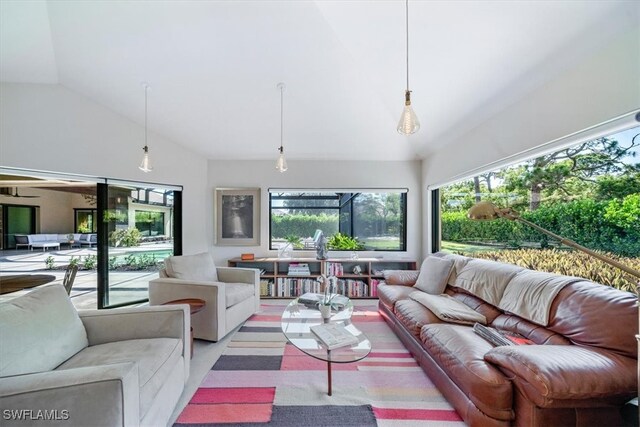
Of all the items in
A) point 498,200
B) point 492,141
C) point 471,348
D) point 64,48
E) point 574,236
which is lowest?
point 471,348

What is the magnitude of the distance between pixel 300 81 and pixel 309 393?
278 cm

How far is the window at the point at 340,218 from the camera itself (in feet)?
13.7

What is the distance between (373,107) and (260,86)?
1304 millimetres

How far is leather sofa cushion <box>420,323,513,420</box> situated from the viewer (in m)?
1.31

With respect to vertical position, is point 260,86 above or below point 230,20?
below

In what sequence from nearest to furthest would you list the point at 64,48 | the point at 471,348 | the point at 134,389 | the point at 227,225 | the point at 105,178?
the point at 134,389 < the point at 471,348 < the point at 64,48 < the point at 105,178 < the point at 227,225

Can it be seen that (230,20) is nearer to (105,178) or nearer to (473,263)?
(105,178)

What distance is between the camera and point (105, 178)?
294 cm

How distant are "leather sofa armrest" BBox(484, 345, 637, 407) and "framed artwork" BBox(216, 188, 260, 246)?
3477 mm

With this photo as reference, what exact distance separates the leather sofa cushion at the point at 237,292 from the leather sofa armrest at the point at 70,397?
159cm

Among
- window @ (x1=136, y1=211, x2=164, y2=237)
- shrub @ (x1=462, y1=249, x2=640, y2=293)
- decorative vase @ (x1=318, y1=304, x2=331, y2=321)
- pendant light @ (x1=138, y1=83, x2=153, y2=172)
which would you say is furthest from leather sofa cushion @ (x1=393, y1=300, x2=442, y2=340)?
window @ (x1=136, y1=211, x2=164, y2=237)

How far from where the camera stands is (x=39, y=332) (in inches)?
53.5

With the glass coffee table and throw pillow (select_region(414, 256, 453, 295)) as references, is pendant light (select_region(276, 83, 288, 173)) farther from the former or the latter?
throw pillow (select_region(414, 256, 453, 295))

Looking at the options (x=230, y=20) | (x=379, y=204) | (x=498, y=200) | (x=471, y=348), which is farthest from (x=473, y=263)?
(x=230, y=20)
